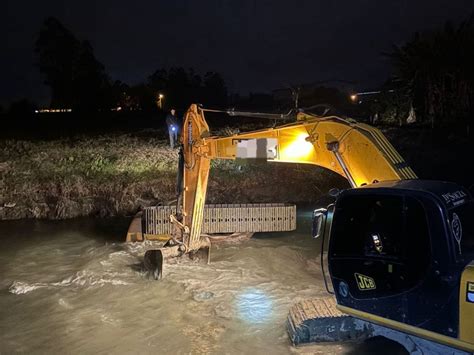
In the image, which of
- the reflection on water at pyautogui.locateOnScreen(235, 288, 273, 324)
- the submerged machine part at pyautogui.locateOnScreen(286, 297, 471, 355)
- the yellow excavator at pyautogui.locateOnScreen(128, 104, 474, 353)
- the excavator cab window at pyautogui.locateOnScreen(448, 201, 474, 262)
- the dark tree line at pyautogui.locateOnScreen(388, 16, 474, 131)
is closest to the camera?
the yellow excavator at pyautogui.locateOnScreen(128, 104, 474, 353)

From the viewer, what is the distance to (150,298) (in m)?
8.85

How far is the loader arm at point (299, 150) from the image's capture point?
6.03 metres

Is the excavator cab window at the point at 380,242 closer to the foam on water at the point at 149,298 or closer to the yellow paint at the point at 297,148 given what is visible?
the foam on water at the point at 149,298

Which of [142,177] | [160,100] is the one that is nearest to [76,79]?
[160,100]

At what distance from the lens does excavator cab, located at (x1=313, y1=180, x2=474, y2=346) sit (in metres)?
4.29

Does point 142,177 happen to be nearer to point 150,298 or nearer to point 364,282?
point 150,298

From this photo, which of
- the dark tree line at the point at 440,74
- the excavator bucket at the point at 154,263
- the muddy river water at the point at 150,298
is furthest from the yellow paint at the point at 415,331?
the dark tree line at the point at 440,74

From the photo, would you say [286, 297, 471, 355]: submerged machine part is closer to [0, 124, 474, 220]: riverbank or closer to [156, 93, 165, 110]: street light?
[0, 124, 474, 220]: riverbank

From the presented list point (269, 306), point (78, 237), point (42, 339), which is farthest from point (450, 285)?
point (78, 237)

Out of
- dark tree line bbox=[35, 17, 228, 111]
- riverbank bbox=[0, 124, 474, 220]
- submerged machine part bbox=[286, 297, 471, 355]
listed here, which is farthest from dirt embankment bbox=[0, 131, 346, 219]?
dark tree line bbox=[35, 17, 228, 111]

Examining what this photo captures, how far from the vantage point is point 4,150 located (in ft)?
77.0

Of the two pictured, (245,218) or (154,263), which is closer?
(154,263)

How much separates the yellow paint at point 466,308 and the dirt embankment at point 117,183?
1327 cm

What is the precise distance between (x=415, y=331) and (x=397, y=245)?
2.71ft
